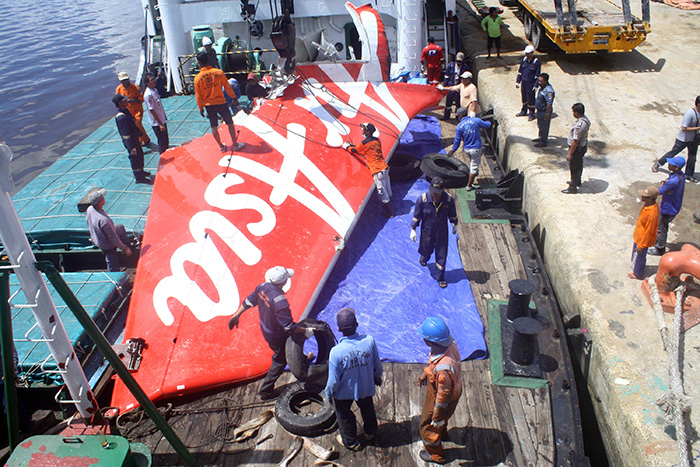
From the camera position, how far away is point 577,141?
26.8ft

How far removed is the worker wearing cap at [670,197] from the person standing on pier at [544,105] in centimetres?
347

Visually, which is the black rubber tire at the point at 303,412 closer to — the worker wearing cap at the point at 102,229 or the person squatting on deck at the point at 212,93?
the worker wearing cap at the point at 102,229

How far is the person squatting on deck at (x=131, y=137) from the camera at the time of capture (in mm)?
9438

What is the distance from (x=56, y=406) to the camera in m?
6.39

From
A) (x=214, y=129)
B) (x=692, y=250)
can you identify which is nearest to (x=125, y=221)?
(x=214, y=129)

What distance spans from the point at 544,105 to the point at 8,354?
31.4 feet

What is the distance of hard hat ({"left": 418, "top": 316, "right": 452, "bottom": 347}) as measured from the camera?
4352mm

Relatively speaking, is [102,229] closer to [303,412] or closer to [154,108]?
[154,108]

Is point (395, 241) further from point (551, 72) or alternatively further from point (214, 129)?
point (551, 72)

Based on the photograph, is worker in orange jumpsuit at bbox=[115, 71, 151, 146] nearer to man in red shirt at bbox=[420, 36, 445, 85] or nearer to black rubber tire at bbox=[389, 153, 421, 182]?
black rubber tire at bbox=[389, 153, 421, 182]

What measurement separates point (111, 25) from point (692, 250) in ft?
165

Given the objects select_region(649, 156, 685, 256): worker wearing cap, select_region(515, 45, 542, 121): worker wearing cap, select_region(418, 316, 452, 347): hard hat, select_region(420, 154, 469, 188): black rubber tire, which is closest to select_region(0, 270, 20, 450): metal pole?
select_region(418, 316, 452, 347): hard hat

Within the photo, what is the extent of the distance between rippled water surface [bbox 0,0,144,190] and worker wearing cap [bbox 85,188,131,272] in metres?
13.2

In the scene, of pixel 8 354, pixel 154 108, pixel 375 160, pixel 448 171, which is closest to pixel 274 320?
pixel 8 354
